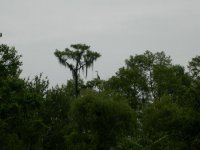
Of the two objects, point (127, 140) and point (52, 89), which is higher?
point (52, 89)

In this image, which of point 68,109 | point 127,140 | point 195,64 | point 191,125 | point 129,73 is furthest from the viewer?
point 195,64

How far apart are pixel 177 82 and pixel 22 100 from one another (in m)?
32.2

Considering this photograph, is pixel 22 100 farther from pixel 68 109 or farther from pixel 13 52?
pixel 68 109

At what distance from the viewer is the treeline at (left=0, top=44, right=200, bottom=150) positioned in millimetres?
27406

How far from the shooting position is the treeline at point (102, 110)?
27.4 metres

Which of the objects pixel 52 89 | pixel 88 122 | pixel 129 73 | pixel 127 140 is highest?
pixel 129 73

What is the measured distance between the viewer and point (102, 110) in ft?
143

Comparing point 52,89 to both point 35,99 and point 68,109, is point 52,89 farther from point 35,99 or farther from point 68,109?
point 35,99

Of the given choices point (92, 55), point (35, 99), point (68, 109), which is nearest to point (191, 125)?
point (35, 99)

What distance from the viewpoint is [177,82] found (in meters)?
Answer: 62.2

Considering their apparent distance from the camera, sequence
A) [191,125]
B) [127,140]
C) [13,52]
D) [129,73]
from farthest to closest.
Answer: [129,73], [13,52], [191,125], [127,140]

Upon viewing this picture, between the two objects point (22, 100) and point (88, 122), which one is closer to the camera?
point (22, 100)

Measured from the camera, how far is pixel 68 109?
45875 mm

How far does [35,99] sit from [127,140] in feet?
42.8
